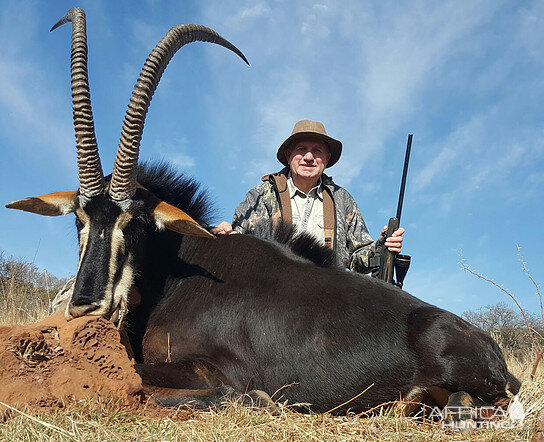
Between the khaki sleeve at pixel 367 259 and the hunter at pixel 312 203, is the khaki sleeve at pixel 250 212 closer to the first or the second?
the hunter at pixel 312 203

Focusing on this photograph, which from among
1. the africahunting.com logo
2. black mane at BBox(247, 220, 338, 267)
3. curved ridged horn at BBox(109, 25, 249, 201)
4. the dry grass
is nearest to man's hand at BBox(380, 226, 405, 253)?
black mane at BBox(247, 220, 338, 267)

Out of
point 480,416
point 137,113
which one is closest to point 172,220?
point 137,113

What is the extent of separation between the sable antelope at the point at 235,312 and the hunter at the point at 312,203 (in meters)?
2.38

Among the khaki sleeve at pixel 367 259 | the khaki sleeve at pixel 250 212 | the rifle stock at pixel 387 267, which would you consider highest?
the khaki sleeve at pixel 250 212

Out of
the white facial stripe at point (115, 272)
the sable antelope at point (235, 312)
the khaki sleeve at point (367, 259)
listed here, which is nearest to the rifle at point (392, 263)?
the khaki sleeve at point (367, 259)

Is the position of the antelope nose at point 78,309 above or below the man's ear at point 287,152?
below

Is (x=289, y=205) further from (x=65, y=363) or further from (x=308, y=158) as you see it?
(x=65, y=363)

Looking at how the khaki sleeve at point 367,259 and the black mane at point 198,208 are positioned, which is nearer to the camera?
the black mane at point 198,208

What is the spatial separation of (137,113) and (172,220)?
0.98m

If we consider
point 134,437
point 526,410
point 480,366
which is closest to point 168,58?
point 134,437

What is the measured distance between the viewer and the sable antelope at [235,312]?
349 cm

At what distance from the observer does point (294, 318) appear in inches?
146

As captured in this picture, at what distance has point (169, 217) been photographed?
391cm

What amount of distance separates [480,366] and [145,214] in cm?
273
